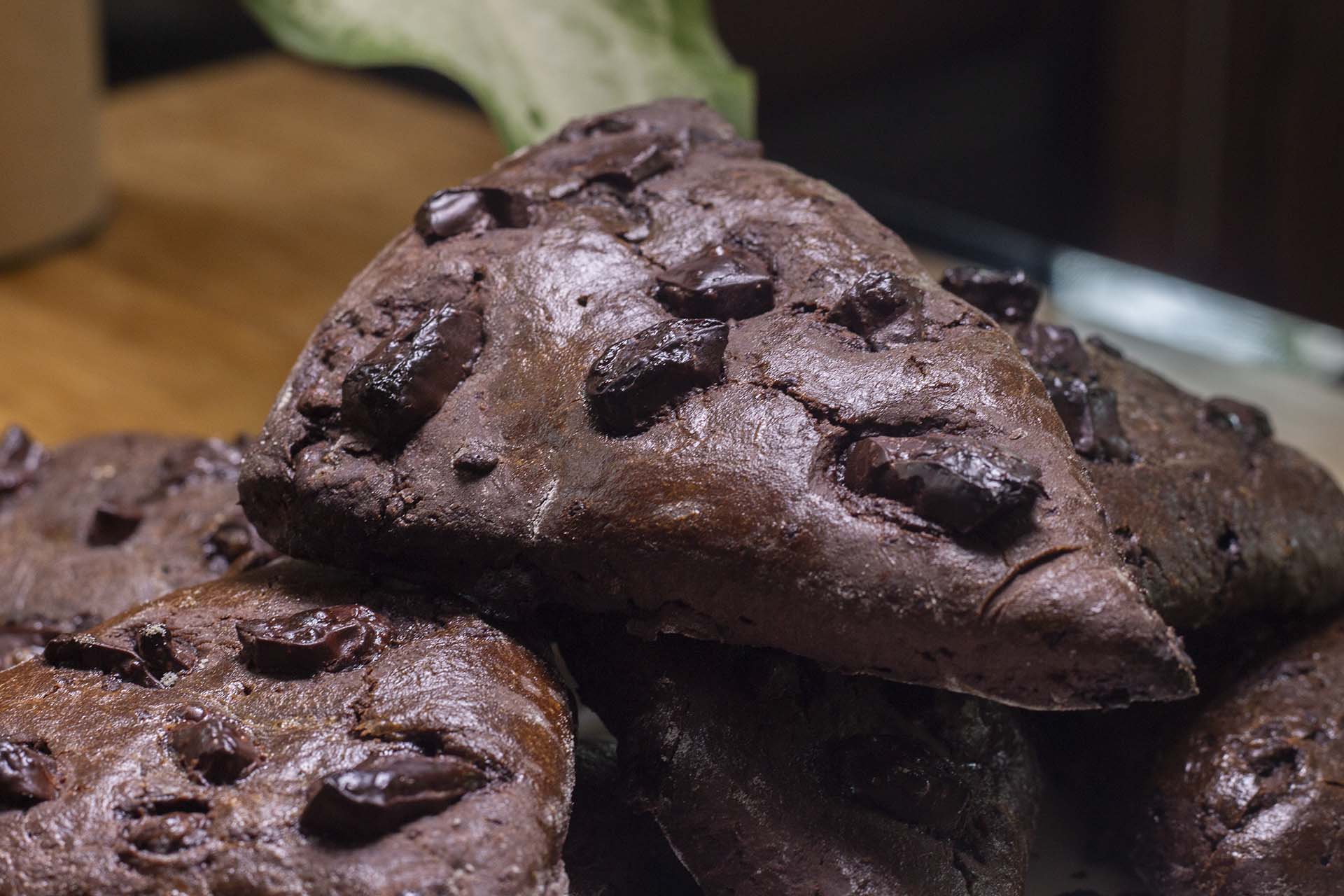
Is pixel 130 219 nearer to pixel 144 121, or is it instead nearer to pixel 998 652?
pixel 144 121

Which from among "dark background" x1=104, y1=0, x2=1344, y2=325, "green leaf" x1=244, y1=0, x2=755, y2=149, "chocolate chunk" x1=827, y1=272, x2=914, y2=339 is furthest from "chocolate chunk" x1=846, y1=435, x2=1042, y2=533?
"dark background" x1=104, y1=0, x2=1344, y2=325

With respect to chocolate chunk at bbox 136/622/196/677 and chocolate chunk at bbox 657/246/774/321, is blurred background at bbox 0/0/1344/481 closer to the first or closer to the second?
chocolate chunk at bbox 136/622/196/677

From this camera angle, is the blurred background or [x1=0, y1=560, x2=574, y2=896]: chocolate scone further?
the blurred background

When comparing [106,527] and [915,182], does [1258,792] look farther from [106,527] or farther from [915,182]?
[915,182]

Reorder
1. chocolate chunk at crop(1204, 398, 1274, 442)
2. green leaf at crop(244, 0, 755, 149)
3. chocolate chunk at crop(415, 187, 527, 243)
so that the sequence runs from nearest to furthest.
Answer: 1. chocolate chunk at crop(415, 187, 527, 243)
2. chocolate chunk at crop(1204, 398, 1274, 442)
3. green leaf at crop(244, 0, 755, 149)

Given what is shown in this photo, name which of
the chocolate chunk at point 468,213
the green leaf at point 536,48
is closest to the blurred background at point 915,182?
the green leaf at point 536,48

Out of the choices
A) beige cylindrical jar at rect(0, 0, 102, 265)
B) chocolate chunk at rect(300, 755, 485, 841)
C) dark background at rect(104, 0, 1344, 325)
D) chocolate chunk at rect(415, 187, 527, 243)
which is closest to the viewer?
chocolate chunk at rect(300, 755, 485, 841)

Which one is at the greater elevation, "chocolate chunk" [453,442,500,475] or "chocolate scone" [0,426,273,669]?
"chocolate chunk" [453,442,500,475]
